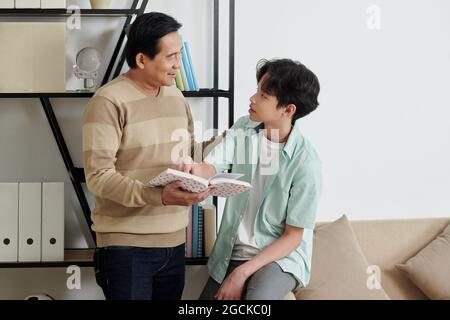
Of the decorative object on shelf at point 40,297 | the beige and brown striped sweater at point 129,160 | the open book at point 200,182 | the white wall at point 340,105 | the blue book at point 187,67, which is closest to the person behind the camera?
the open book at point 200,182

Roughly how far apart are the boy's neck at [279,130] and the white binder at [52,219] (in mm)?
878

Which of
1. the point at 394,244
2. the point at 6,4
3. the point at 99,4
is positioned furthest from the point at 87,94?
the point at 394,244

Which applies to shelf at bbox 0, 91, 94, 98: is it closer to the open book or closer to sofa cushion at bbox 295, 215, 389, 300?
the open book

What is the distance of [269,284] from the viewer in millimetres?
2463

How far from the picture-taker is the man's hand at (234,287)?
248 cm

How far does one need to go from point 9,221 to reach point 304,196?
1.16 meters

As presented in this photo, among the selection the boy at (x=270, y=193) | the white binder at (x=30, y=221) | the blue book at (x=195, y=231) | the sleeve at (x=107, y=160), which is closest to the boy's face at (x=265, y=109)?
the boy at (x=270, y=193)

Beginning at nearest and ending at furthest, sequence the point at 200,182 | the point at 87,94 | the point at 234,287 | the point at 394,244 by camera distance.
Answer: the point at 200,182, the point at 234,287, the point at 87,94, the point at 394,244

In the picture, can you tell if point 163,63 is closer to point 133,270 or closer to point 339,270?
point 133,270

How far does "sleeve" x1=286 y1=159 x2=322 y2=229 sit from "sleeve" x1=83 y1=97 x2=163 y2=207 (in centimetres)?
43

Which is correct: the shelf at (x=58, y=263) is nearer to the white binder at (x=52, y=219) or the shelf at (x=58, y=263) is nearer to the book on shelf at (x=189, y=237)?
the white binder at (x=52, y=219)

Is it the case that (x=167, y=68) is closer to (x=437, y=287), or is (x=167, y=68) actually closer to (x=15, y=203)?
(x=15, y=203)

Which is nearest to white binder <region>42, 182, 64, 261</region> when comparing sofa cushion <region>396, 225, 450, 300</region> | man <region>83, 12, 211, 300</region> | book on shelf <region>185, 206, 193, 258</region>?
book on shelf <region>185, 206, 193, 258</region>
